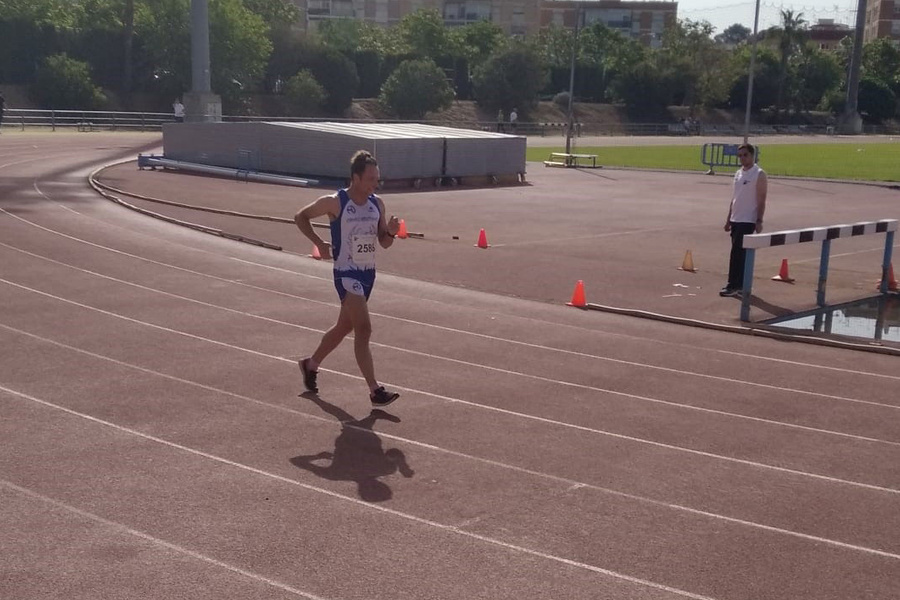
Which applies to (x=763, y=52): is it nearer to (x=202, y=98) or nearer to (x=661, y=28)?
(x=661, y=28)

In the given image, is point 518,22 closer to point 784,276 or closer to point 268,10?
point 268,10

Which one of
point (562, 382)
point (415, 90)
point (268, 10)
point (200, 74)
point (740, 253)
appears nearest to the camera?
point (562, 382)

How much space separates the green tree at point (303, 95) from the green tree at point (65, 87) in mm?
14993

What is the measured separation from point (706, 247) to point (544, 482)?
14.1 metres

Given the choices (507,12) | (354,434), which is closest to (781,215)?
(354,434)

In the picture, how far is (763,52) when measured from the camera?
376ft

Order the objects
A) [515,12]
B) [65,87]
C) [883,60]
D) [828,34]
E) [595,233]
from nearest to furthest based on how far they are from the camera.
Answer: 1. [595,233]
2. [65,87]
3. [883,60]
4. [515,12]
5. [828,34]

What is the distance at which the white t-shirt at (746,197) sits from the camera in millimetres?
14977

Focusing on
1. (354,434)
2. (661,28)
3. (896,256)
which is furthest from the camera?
(661,28)

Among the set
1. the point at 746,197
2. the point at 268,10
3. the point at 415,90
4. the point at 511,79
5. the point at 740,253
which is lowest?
the point at 740,253

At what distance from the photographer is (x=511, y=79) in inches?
3634

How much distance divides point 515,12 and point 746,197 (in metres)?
137

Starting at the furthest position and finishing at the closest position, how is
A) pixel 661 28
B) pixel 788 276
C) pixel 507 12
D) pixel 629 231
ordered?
pixel 661 28 → pixel 507 12 → pixel 629 231 → pixel 788 276

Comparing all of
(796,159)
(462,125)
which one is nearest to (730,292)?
(796,159)
